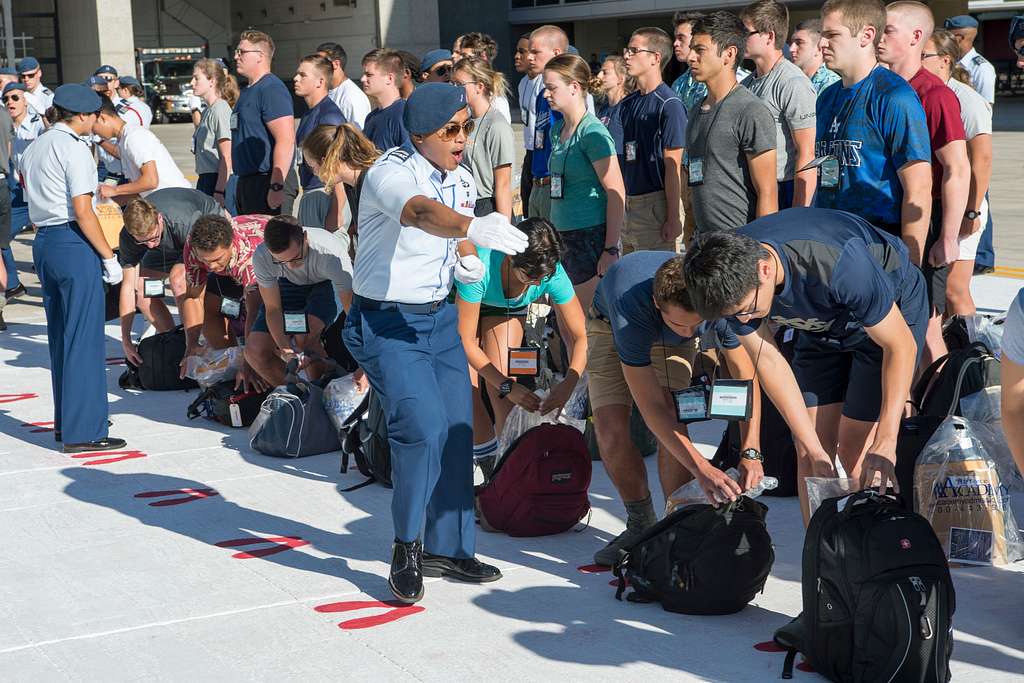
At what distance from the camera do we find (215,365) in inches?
275

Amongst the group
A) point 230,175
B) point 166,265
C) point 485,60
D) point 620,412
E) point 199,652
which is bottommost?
point 199,652

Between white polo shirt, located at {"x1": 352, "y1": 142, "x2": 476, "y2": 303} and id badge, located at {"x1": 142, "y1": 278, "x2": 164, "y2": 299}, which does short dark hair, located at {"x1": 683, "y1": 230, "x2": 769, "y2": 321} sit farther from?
id badge, located at {"x1": 142, "y1": 278, "x2": 164, "y2": 299}

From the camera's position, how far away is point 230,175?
900cm

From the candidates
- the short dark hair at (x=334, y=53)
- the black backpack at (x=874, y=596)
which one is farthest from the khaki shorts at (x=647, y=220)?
the short dark hair at (x=334, y=53)

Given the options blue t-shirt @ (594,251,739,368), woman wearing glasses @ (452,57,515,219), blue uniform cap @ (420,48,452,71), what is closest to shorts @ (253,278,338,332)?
woman wearing glasses @ (452,57,515,219)

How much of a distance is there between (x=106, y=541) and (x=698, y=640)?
2399mm

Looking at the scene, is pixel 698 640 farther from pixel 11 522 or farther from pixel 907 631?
pixel 11 522

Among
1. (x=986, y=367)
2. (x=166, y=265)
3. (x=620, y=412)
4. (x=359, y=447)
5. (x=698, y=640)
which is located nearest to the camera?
(x=698, y=640)

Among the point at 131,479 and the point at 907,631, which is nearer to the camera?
the point at 907,631

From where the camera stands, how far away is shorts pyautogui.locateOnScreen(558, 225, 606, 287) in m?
6.33

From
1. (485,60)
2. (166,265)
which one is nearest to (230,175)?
(166,265)

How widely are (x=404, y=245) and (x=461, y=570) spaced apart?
112cm

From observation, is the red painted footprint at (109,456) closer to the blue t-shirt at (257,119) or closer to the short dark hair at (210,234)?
the short dark hair at (210,234)

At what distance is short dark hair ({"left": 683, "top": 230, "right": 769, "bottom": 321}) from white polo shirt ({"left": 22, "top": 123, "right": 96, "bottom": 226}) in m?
3.76
